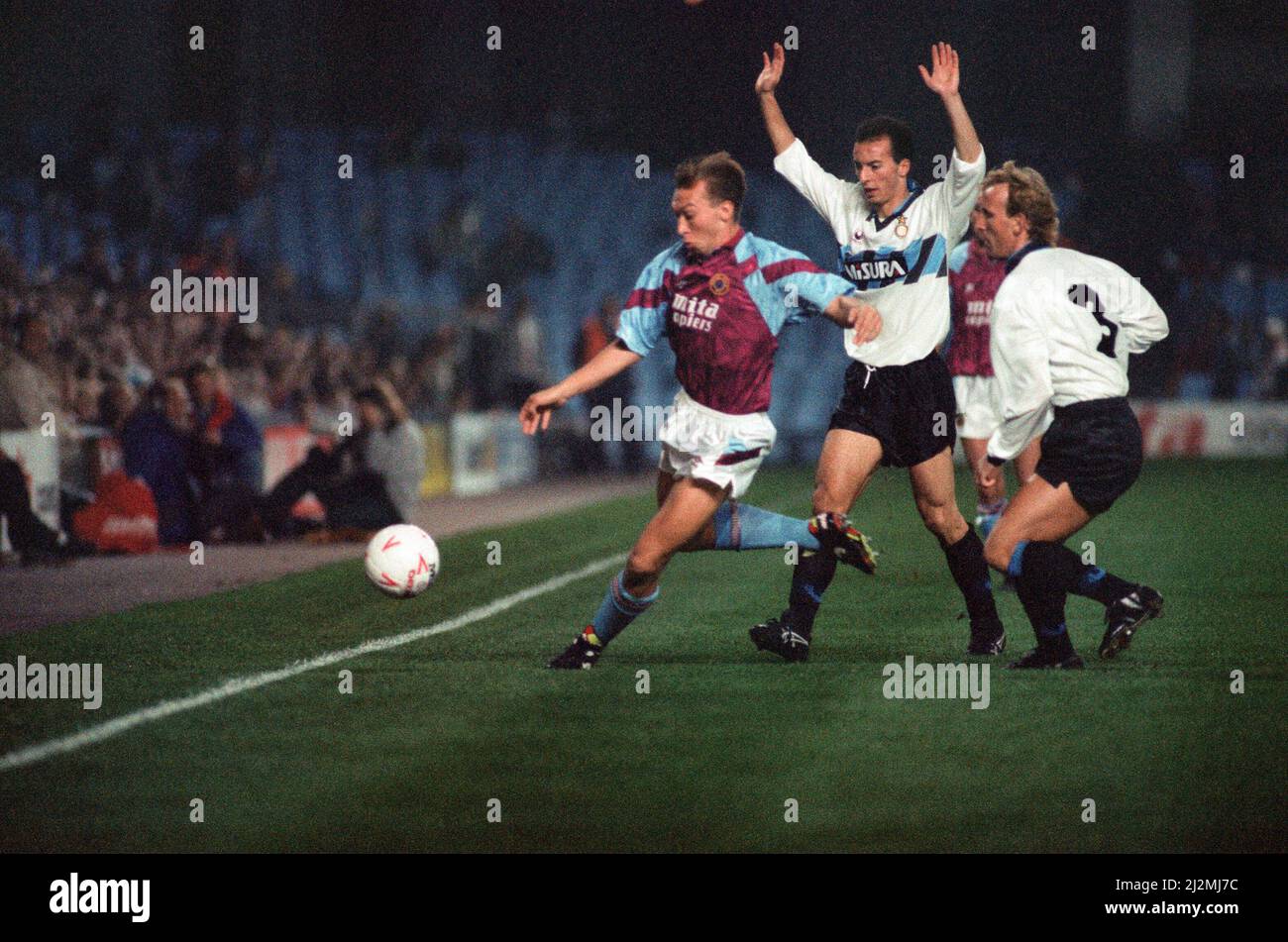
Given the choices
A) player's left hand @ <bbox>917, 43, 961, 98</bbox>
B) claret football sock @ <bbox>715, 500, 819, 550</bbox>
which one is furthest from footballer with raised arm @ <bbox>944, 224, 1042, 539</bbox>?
player's left hand @ <bbox>917, 43, 961, 98</bbox>

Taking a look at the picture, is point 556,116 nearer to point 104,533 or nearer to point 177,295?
point 177,295

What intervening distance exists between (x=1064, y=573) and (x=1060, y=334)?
92 centimetres

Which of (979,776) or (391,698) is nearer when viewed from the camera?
(979,776)

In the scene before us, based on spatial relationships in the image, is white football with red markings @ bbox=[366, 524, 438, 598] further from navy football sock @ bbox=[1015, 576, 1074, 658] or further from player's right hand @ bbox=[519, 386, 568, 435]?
navy football sock @ bbox=[1015, 576, 1074, 658]

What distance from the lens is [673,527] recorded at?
754 centimetres

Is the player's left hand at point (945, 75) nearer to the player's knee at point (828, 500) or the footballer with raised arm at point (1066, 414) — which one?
the footballer with raised arm at point (1066, 414)

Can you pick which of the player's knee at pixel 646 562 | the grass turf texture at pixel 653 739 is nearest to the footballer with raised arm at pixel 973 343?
the grass turf texture at pixel 653 739

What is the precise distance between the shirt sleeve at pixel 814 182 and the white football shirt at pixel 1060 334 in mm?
971

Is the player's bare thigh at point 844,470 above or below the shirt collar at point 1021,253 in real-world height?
below

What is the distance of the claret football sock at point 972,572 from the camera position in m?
8.04

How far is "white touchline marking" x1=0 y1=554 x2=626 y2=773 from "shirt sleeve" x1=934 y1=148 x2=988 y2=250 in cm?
314
